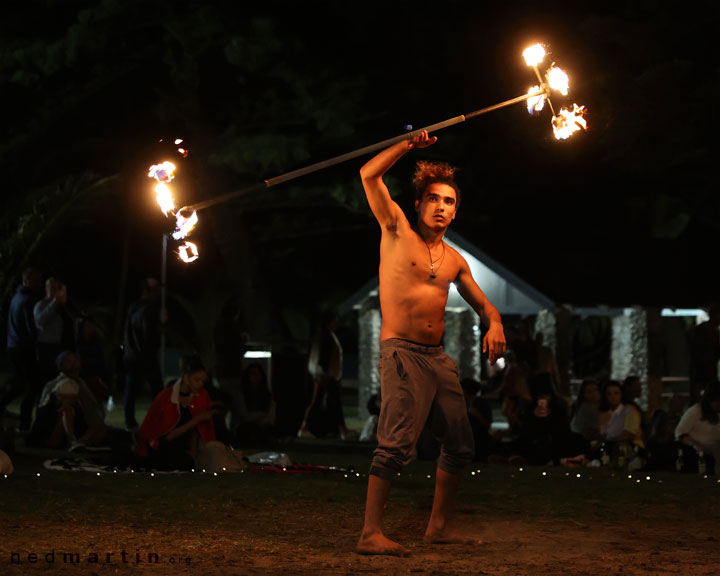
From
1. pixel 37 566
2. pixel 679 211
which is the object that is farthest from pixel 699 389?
pixel 679 211

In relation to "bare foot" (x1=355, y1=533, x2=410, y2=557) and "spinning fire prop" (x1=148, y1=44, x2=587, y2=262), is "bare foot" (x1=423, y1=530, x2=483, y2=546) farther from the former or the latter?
"spinning fire prop" (x1=148, y1=44, x2=587, y2=262)

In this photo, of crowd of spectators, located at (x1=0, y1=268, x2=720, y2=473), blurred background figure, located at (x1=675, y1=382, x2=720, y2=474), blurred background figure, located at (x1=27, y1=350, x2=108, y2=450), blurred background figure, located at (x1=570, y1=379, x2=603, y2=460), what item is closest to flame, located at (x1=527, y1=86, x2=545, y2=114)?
crowd of spectators, located at (x1=0, y1=268, x2=720, y2=473)

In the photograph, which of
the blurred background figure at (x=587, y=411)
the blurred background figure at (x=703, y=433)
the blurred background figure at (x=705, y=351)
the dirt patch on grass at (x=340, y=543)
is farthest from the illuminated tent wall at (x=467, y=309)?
the dirt patch on grass at (x=340, y=543)

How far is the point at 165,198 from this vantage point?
24.9 ft

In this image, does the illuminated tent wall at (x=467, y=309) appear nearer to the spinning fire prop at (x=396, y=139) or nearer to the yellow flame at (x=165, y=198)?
the spinning fire prop at (x=396, y=139)

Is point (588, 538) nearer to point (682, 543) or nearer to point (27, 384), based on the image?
point (682, 543)

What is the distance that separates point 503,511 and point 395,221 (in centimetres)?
266

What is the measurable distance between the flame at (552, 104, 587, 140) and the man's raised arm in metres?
1.24


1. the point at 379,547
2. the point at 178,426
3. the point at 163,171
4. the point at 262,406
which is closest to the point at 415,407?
the point at 379,547

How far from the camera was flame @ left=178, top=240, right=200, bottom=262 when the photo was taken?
7391mm

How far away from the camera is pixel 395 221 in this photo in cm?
743

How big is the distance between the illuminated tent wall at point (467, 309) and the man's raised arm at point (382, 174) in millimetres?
12411

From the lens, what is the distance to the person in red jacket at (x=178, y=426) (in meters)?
11.7

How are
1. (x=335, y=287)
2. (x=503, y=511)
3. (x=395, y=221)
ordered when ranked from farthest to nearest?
(x=335, y=287)
(x=503, y=511)
(x=395, y=221)
